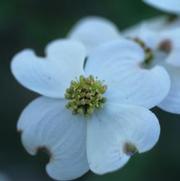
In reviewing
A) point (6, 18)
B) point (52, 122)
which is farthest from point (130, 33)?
point (6, 18)

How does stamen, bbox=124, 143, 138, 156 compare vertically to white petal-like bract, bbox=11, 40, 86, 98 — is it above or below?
below

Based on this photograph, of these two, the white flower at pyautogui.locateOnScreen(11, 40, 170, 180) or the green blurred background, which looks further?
the green blurred background

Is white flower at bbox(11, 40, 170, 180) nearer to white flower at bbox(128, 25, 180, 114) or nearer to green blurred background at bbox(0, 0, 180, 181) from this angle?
white flower at bbox(128, 25, 180, 114)

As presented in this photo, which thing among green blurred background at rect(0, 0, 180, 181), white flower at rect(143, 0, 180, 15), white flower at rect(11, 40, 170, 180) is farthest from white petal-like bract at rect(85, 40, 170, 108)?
green blurred background at rect(0, 0, 180, 181)

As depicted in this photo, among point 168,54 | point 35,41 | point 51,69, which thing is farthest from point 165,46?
point 35,41

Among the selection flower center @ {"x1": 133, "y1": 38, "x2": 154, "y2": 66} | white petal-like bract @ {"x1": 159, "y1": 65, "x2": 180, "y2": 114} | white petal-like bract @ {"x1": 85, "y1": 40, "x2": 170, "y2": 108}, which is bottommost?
white petal-like bract @ {"x1": 159, "y1": 65, "x2": 180, "y2": 114}

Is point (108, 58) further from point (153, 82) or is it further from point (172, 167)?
point (172, 167)

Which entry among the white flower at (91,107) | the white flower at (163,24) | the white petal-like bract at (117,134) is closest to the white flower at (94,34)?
the white flower at (163,24)
